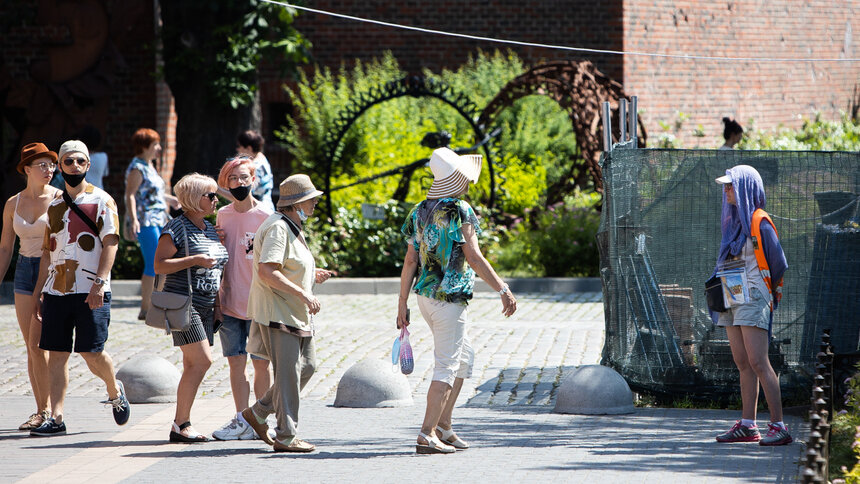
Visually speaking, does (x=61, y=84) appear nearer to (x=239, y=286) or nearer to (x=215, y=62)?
(x=215, y=62)

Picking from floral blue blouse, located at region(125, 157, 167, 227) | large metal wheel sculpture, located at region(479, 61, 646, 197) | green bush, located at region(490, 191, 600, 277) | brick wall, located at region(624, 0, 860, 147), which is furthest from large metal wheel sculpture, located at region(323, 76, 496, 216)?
floral blue blouse, located at region(125, 157, 167, 227)

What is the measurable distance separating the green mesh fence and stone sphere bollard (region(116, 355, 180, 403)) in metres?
3.19

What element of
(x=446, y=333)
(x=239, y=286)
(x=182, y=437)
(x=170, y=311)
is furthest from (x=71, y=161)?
(x=446, y=333)

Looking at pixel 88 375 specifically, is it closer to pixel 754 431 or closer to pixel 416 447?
pixel 416 447

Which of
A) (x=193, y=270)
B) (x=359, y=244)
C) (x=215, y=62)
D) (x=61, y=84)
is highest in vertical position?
(x=215, y=62)

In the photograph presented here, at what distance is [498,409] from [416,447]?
55.2 inches

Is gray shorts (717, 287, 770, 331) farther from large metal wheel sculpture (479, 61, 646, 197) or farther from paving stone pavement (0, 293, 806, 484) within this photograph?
large metal wheel sculpture (479, 61, 646, 197)

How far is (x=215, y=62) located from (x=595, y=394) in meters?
8.59

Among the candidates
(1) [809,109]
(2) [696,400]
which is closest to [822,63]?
(1) [809,109]

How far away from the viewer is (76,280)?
23.1 ft

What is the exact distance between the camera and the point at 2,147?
61.3 ft

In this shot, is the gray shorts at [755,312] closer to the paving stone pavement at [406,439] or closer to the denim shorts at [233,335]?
the paving stone pavement at [406,439]

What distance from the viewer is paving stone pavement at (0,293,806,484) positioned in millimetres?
6211

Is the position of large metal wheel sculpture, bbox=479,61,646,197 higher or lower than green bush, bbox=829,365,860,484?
higher
